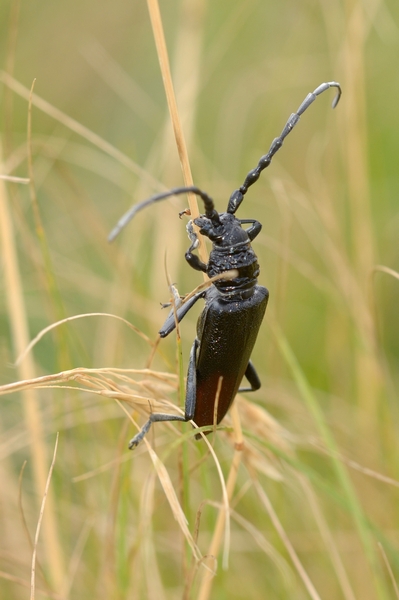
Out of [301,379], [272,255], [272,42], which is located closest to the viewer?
[301,379]

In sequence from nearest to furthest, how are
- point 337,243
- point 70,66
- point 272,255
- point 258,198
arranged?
point 337,243 → point 258,198 → point 272,255 → point 70,66

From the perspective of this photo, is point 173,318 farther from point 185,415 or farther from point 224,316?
point 185,415

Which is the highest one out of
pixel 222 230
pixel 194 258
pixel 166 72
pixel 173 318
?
pixel 166 72

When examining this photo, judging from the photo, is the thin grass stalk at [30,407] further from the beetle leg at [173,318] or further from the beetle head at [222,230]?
the beetle head at [222,230]

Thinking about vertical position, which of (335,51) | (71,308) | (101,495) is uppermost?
(335,51)

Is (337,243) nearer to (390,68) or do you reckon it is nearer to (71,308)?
(71,308)

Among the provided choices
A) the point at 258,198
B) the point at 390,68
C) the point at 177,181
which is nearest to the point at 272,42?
the point at 390,68

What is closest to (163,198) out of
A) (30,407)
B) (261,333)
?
(30,407)
